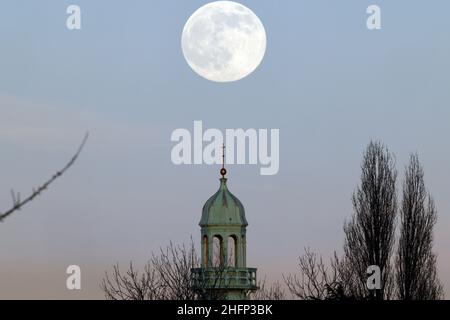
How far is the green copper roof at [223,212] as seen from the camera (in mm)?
62188

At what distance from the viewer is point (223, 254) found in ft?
200

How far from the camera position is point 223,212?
62.7 meters

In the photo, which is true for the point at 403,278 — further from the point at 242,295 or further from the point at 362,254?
the point at 242,295

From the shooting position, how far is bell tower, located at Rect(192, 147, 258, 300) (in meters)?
59.5

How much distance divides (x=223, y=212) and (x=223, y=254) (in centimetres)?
237

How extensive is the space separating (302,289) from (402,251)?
15.0ft

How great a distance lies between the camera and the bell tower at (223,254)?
59.5 m

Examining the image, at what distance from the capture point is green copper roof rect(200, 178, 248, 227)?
6219cm
